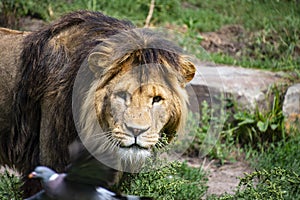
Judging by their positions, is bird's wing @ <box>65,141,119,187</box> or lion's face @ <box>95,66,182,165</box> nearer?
bird's wing @ <box>65,141,119,187</box>

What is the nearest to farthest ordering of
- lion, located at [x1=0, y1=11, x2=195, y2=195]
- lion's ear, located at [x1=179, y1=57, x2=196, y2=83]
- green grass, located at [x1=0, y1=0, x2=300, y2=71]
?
lion, located at [x1=0, y1=11, x2=195, y2=195] → lion's ear, located at [x1=179, y1=57, x2=196, y2=83] → green grass, located at [x1=0, y1=0, x2=300, y2=71]

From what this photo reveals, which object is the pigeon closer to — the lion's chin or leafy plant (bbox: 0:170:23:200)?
the lion's chin

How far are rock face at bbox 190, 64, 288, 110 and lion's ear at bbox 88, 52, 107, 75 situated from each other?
3359 millimetres

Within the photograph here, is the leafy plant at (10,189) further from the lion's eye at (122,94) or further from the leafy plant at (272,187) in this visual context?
the leafy plant at (272,187)

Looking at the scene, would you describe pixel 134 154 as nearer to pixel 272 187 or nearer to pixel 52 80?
pixel 52 80

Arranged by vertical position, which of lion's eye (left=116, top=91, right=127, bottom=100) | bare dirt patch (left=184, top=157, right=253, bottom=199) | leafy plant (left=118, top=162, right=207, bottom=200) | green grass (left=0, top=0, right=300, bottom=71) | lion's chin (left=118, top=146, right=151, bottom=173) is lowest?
bare dirt patch (left=184, top=157, right=253, bottom=199)

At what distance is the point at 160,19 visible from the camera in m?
10.0

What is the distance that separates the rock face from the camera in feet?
26.0

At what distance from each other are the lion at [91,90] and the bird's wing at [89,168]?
9 cm

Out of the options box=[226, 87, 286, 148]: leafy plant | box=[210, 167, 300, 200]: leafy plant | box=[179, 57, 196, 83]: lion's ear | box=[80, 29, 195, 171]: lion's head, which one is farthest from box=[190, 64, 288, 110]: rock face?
box=[80, 29, 195, 171]: lion's head

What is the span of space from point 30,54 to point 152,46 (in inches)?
38.9

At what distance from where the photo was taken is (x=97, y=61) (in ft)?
14.8

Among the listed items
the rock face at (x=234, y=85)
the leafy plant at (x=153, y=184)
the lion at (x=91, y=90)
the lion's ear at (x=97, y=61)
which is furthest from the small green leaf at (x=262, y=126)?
the lion's ear at (x=97, y=61)

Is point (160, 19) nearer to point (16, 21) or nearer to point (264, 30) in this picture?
point (264, 30)
